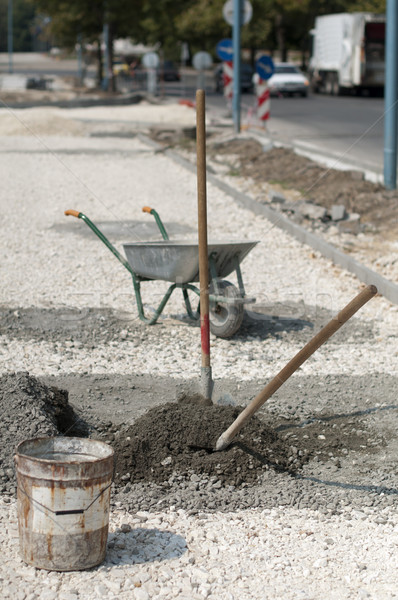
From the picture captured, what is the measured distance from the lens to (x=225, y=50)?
1019 inches

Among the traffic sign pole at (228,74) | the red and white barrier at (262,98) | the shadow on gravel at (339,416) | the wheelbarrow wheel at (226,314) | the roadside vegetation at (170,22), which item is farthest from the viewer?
the roadside vegetation at (170,22)

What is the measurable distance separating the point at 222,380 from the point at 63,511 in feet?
8.53

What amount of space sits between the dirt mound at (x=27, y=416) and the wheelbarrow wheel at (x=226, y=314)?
1916mm

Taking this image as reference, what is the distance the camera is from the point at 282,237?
36.7 feet

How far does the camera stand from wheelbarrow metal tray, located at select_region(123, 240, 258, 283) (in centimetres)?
657

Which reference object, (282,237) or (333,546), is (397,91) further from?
(333,546)

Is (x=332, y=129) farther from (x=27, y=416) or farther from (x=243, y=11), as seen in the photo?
(x=27, y=416)

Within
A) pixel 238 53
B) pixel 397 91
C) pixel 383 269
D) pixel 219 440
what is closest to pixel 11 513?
pixel 219 440

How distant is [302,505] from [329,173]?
37.1 ft

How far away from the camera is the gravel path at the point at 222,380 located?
144 inches

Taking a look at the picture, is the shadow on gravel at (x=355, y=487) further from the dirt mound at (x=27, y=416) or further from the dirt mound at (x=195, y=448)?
the dirt mound at (x=27, y=416)

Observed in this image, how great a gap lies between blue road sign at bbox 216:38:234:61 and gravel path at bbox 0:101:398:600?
536 inches

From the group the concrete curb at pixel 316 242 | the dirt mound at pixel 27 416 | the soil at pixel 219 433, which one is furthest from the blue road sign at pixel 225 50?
the dirt mound at pixel 27 416

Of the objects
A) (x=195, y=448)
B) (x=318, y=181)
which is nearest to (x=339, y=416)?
(x=195, y=448)
